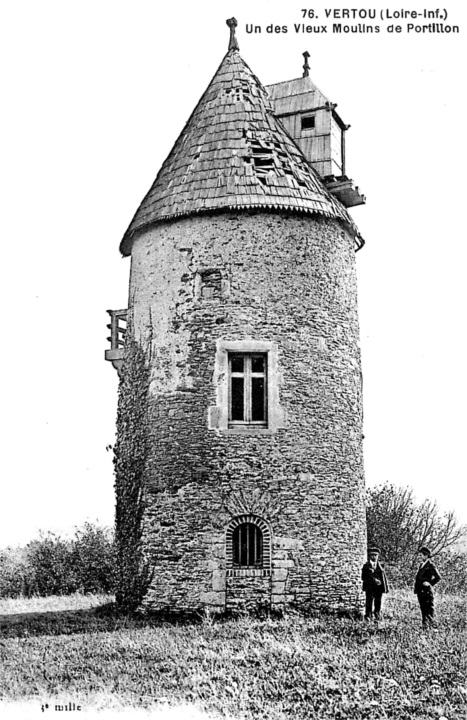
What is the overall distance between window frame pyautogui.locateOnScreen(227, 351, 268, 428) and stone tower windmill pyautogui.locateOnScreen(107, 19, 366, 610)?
0.04 metres

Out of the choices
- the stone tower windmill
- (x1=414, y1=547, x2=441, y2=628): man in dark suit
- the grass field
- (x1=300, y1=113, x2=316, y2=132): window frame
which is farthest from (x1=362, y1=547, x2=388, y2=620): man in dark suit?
(x1=300, y1=113, x2=316, y2=132): window frame

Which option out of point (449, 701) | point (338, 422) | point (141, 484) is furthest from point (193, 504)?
point (449, 701)

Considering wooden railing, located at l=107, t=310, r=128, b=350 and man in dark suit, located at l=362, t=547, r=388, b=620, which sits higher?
wooden railing, located at l=107, t=310, r=128, b=350

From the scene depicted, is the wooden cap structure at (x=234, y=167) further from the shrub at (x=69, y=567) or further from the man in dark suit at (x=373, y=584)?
the shrub at (x=69, y=567)

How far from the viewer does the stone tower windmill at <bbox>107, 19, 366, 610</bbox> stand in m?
18.8

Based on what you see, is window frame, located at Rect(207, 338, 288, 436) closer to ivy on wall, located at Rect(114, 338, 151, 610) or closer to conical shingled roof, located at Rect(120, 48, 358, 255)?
ivy on wall, located at Rect(114, 338, 151, 610)

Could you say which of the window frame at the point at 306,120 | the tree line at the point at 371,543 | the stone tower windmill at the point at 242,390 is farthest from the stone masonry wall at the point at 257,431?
the tree line at the point at 371,543

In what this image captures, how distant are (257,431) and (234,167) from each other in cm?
569

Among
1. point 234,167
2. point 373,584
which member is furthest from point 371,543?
point 234,167

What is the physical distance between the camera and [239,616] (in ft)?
60.1

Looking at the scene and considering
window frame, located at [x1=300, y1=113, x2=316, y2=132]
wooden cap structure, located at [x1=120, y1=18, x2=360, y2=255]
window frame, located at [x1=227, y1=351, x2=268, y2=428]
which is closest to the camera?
window frame, located at [x1=227, y1=351, x2=268, y2=428]

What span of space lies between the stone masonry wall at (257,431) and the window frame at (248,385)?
0.93 feet

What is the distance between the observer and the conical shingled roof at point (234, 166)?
1989 centimetres

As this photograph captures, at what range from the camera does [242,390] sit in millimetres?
19453
